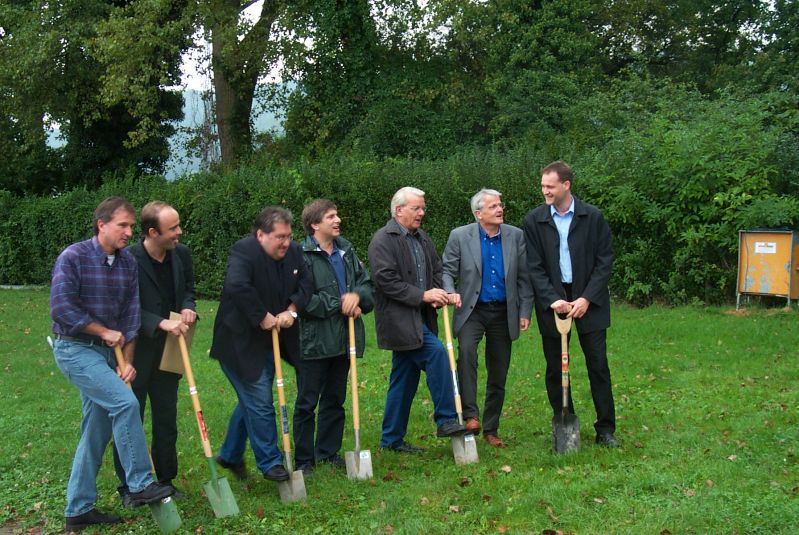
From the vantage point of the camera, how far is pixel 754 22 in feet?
86.6

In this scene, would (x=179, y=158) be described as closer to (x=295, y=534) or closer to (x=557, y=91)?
(x=557, y=91)

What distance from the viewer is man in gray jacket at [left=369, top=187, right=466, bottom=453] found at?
22.4 feet

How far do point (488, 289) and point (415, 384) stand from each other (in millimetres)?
997

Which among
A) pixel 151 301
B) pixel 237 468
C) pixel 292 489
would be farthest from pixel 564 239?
pixel 151 301

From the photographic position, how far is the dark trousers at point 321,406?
6762mm

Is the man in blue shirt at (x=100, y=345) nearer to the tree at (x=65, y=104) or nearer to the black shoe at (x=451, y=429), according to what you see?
the black shoe at (x=451, y=429)

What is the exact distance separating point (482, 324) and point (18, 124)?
25220mm

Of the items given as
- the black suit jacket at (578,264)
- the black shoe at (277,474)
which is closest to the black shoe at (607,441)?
the black suit jacket at (578,264)

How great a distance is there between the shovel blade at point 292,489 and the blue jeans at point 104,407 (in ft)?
3.05

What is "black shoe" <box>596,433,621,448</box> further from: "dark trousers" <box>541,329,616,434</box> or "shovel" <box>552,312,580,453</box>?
"shovel" <box>552,312,580,453</box>

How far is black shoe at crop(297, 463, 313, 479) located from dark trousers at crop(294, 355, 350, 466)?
0.03m

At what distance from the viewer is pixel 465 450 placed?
6723 mm

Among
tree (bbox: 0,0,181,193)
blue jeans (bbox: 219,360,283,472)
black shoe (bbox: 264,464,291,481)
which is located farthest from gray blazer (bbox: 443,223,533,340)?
tree (bbox: 0,0,181,193)

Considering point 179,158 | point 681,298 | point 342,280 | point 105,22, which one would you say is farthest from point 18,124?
point 342,280
